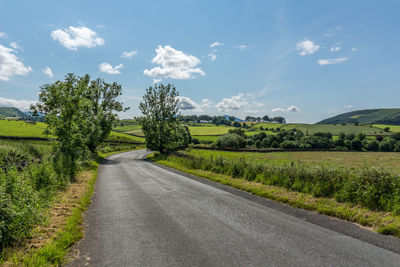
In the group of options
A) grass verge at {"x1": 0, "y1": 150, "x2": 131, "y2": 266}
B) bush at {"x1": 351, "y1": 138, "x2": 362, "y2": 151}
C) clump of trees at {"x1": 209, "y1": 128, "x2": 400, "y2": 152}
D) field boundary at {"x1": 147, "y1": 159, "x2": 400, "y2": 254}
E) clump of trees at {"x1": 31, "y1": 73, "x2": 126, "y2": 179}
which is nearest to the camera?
grass verge at {"x1": 0, "y1": 150, "x2": 131, "y2": 266}

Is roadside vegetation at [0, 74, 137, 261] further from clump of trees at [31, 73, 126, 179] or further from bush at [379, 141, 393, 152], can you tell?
bush at [379, 141, 393, 152]

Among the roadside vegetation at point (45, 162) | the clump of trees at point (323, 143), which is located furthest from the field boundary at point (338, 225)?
the clump of trees at point (323, 143)

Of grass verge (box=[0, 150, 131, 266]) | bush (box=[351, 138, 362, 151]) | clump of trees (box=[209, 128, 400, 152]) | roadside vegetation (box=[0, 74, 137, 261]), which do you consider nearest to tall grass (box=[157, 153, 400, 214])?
grass verge (box=[0, 150, 131, 266])

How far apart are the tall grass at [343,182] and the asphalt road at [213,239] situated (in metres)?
2.92

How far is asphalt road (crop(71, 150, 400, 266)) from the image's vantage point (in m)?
4.94

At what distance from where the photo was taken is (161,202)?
1010 cm

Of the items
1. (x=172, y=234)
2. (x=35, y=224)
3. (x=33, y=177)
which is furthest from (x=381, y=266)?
(x=33, y=177)

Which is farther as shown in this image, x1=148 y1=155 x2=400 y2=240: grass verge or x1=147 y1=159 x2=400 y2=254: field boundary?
x1=148 y1=155 x2=400 y2=240: grass verge

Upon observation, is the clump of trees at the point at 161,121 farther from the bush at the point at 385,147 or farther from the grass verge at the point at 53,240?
the bush at the point at 385,147

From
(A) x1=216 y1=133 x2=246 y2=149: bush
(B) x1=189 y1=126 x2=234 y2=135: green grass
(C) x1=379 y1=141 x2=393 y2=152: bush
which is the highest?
(B) x1=189 y1=126 x2=234 y2=135: green grass

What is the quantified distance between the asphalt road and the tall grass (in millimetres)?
2923

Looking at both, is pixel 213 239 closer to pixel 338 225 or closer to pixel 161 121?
pixel 338 225

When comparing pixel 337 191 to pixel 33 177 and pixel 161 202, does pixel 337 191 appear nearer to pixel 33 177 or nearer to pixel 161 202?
pixel 161 202

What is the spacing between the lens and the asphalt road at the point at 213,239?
4.94 metres
